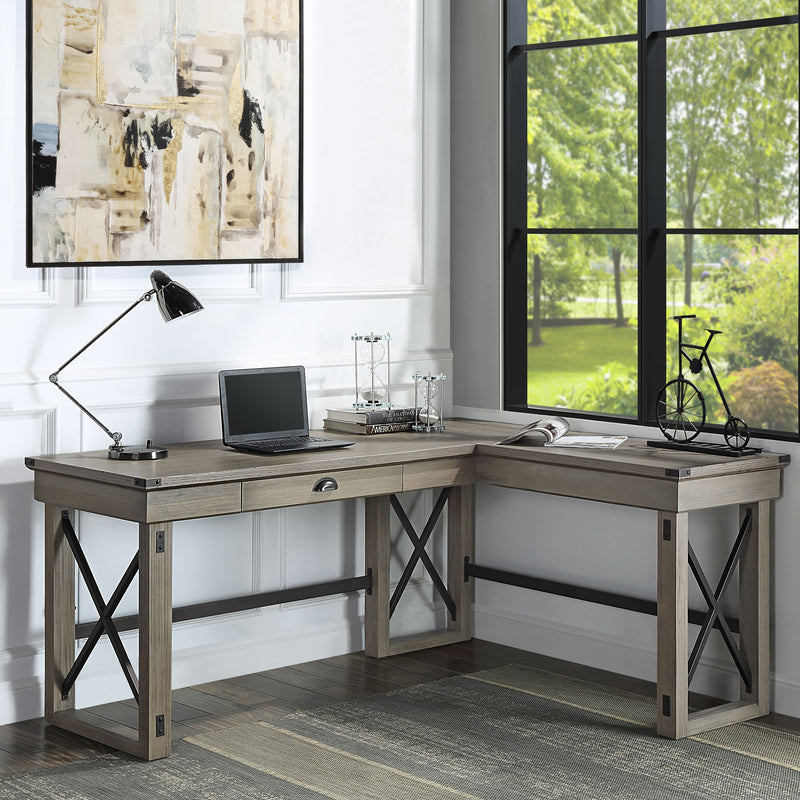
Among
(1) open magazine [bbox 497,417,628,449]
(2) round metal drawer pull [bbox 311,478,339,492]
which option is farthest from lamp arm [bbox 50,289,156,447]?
(1) open magazine [bbox 497,417,628,449]

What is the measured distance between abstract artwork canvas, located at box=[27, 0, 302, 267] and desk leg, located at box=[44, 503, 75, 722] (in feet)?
2.80

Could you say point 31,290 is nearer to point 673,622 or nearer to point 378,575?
point 378,575

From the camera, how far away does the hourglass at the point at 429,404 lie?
4.73m

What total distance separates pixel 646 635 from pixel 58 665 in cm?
206

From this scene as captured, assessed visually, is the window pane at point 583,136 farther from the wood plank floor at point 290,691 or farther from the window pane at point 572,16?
the wood plank floor at point 290,691

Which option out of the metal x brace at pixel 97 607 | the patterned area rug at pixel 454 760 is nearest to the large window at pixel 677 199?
the patterned area rug at pixel 454 760

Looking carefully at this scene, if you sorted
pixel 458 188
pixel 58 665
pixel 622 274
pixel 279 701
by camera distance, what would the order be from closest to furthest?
pixel 58 665 → pixel 279 701 → pixel 458 188 → pixel 622 274

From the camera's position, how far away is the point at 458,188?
5219 mm

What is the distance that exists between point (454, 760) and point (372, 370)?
1.58 metres

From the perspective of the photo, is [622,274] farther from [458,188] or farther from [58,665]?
[58,665]

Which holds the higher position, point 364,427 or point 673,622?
point 364,427

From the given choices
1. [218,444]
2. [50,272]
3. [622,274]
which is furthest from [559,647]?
[622,274]

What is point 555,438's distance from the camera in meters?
4.40

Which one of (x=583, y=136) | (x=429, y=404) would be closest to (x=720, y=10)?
(x=583, y=136)
